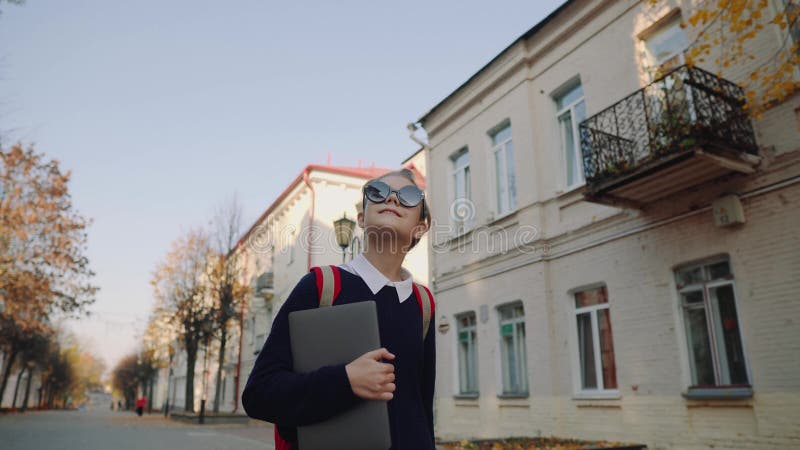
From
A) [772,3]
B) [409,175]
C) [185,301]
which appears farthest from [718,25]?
[185,301]

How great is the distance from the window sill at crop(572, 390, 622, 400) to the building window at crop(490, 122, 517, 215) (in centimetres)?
453

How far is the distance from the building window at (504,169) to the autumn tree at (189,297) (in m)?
18.9

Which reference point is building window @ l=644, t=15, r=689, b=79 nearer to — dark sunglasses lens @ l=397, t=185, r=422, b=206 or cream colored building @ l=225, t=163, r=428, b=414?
dark sunglasses lens @ l=397, t=185, r=422, b=206

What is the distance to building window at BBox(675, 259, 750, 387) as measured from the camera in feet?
27.1

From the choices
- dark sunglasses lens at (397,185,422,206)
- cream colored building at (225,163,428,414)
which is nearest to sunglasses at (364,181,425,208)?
dark sunglasses lens at (397,185,422,206)

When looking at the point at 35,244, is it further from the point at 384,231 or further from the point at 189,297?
the point at 384,231

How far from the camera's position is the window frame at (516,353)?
12.5m

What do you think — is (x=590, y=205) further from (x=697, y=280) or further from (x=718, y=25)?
(x=718, y=25)

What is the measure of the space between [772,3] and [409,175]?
8703mm

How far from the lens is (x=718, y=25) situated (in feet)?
29.8

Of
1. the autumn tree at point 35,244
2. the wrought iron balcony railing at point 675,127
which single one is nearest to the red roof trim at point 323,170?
Answer: the autumn tree at point 35,244

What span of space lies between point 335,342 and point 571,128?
38.4 feet

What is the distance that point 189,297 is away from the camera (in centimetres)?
3031

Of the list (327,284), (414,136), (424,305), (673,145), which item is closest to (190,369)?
(414,136)
